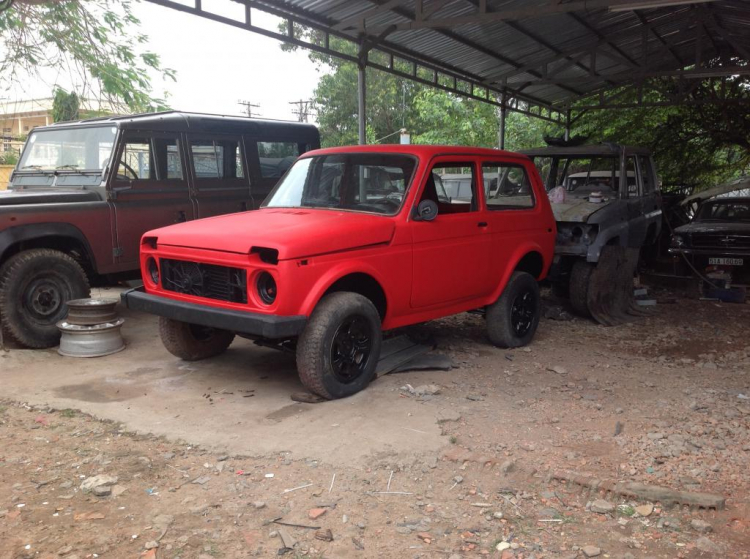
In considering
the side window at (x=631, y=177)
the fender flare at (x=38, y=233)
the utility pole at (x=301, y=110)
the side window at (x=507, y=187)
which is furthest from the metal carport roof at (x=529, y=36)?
the utility pole at (x=301, y=110)

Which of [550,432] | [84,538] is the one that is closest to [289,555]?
[84,538]

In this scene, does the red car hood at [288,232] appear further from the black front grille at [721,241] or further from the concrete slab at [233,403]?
the black front grille at [721,241]

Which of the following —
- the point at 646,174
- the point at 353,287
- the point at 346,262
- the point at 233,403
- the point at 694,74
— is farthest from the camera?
the point at 694,74

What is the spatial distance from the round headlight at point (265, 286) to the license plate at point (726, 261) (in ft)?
25.8

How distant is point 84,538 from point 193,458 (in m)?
0.95

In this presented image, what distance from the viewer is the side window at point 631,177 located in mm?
9023

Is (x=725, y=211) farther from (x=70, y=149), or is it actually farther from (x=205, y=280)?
(x=70, y=149)

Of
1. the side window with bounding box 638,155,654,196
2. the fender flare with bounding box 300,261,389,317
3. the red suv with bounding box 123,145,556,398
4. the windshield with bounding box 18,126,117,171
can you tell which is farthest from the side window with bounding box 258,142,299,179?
the side window with bounding box 638,155,654,196

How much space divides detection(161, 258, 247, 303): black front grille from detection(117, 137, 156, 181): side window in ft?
7.03

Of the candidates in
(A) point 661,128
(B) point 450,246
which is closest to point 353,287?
(B) point 450,246

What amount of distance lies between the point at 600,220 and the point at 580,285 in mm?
810

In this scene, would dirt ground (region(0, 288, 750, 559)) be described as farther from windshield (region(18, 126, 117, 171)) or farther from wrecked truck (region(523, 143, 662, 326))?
windshield (region(18, 126, 117, 171))

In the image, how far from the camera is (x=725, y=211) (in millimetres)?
10719

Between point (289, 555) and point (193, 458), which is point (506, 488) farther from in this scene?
point (193, 458)
